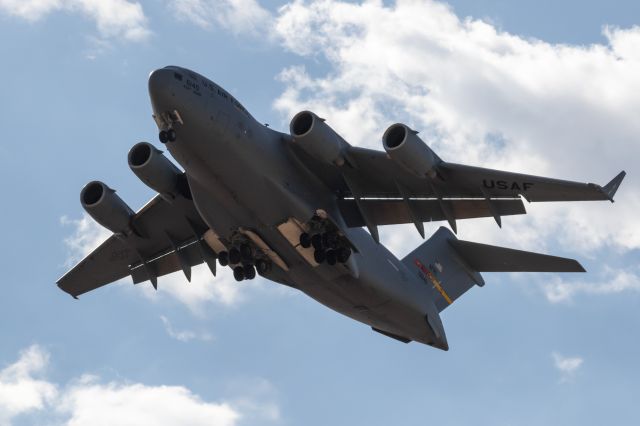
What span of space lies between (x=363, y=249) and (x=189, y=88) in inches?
183

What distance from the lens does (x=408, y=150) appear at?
1631 cm

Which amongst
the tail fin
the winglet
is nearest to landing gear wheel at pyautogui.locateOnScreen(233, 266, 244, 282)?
the tail fin

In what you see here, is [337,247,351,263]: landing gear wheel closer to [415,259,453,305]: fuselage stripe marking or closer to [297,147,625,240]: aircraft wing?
[297,147,625,240]: aircraft wing

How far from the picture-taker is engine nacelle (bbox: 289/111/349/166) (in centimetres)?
1669

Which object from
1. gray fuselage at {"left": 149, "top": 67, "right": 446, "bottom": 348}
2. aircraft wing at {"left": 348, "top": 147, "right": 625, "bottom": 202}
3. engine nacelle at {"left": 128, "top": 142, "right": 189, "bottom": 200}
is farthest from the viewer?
engine nacelle at {"left": 128, "top": 142, "right": 189, "bottom": 200}

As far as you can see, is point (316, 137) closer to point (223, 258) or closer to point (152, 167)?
point (152, 167)

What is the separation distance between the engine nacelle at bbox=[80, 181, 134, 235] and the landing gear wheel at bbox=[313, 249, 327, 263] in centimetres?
380

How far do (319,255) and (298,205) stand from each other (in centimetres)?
101

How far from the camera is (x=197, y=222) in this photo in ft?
64.2

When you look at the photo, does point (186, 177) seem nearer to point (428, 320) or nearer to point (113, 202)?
point (113, 202)

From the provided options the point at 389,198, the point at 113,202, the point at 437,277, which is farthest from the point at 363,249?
the point at 113,202

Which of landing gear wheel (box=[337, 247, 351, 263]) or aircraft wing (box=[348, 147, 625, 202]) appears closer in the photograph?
aircraft wing (box=[348, 147, 625, 202])

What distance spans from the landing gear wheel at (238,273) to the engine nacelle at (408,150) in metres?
3.91

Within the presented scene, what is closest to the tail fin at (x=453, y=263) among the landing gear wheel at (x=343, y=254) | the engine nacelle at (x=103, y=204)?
the landing gear wheel at (x=343, y=254)
